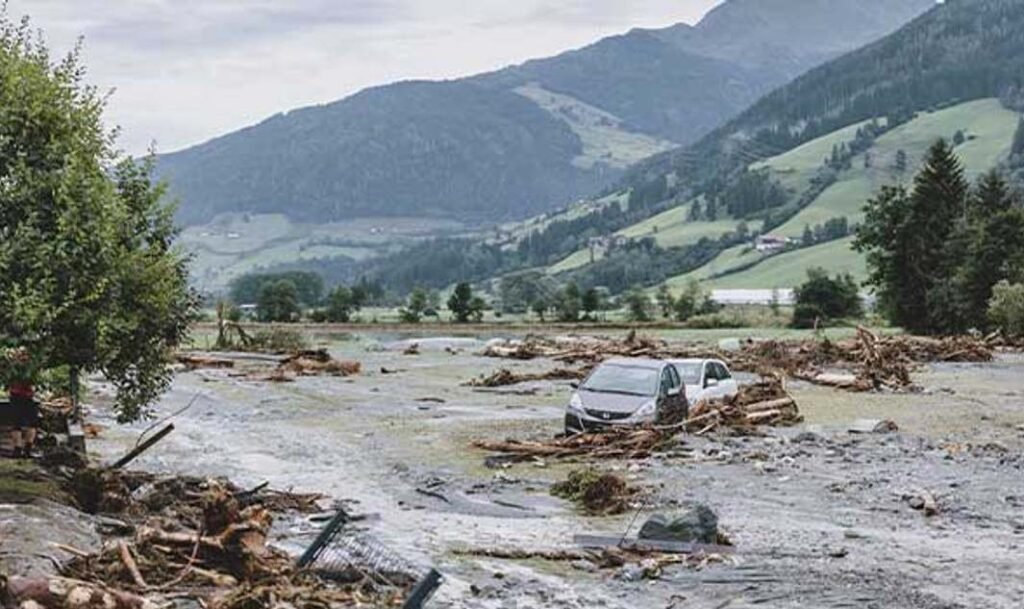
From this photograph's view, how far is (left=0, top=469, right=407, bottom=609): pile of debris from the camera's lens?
12.0 m

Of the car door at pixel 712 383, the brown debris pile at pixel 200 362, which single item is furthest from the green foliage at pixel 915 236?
the car door at pixel 712 383

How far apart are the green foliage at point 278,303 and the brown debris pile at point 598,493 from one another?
83685mm

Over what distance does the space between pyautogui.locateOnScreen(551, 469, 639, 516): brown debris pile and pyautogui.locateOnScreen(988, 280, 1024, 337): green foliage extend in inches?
2061

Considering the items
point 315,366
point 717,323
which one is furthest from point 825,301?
point 315,366

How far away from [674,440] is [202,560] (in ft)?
49.1

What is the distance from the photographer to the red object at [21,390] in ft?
64.6

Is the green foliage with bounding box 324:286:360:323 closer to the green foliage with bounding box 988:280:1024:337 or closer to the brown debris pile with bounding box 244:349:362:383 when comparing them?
the brown debris pile with bounding box 244:349:362:383

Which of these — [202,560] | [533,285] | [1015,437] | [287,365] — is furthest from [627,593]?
[533,285]

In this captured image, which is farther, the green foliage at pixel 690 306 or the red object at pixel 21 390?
the green foliage at pixel 690 306

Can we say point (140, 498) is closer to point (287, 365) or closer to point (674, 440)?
point (674, 440)

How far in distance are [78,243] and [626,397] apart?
45.1 feet

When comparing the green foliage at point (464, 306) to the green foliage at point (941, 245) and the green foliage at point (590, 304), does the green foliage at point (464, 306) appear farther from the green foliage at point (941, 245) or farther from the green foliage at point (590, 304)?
the green foliage at point (941, 245)

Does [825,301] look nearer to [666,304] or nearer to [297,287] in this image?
[666,304]

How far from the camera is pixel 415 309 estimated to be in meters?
109
